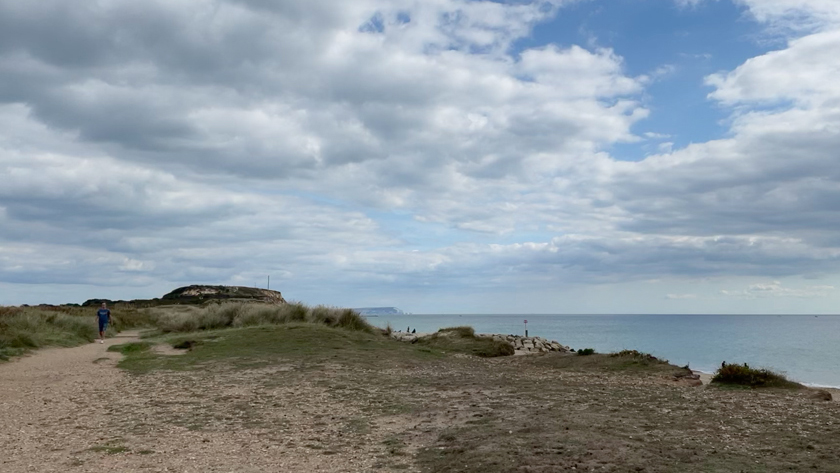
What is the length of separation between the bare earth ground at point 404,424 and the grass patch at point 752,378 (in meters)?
0.91

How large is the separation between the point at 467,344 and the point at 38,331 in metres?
17.0

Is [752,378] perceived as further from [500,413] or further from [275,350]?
[275,350]

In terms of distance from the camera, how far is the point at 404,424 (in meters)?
9.58

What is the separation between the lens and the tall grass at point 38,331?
70.2 feet

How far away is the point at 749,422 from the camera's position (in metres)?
8.61

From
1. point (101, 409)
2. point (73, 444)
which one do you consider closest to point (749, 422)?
point (73, 444)

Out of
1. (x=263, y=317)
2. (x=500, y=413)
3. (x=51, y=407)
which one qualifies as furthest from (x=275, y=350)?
(x=500, y=413)

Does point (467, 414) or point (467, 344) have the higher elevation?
point (467, 344)

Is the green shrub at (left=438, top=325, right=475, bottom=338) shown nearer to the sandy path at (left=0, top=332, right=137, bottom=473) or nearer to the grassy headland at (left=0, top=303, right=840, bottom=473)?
the grassy headland at (left=0, top=303, right=840, bottom=473)

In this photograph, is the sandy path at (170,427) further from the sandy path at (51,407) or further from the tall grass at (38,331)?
the tall grass at (38,331)

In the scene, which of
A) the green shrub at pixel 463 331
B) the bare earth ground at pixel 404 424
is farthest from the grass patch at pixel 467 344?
the bare earth ground at pixel 404 424

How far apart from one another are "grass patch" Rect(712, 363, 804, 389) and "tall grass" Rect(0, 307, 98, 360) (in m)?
18.9

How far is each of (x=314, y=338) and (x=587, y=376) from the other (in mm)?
10572

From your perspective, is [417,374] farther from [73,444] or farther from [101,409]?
[73,444]
